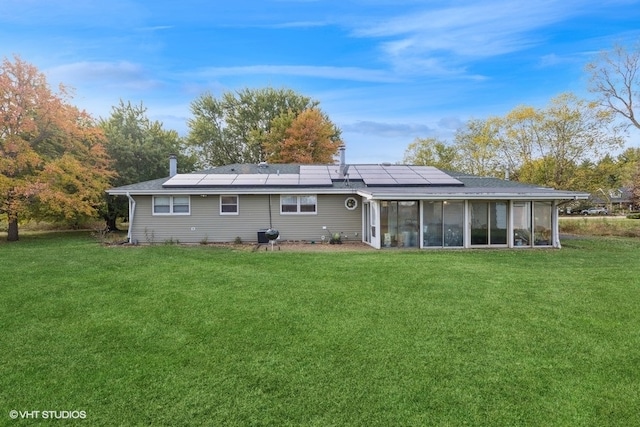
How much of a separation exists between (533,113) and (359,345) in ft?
85.0

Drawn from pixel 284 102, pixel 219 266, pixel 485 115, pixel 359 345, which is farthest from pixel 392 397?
pixel 284 102

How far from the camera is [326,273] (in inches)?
321

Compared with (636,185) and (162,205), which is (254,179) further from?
(636,185)

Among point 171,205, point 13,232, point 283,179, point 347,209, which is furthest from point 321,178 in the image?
point 13,232

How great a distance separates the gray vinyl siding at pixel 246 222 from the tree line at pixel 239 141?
406 centimetres

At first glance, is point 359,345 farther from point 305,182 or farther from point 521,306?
point 305,182

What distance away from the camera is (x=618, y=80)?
22.0 meters

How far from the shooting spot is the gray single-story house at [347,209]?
515 inches

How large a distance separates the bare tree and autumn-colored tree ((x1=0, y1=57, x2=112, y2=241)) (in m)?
28.4

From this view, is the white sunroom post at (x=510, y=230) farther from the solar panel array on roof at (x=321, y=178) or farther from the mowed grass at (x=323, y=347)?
the mowed grass at (x=323, y=347)

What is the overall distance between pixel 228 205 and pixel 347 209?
16.5ft

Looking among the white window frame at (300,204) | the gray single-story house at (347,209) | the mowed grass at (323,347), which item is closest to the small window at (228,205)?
the gray single-story house at (347,209)

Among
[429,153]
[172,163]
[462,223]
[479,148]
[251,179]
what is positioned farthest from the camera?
[429,153]

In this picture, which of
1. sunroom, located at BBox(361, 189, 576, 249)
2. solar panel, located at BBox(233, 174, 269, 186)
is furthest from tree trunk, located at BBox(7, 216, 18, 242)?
sunroom, located at BBox(361, 189, 576, 249)
